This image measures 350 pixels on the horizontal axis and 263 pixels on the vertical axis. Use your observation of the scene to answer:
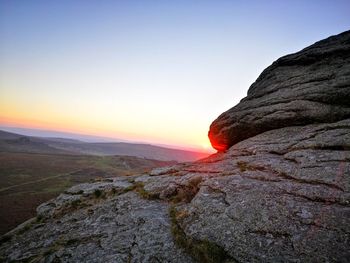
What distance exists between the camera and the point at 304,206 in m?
7.50

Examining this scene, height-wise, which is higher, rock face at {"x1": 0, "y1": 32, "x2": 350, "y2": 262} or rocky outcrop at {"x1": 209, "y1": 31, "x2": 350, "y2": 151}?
rocky outcrop at {"x1": 209, "y1": 31, "x2": 350, "y2": 151}

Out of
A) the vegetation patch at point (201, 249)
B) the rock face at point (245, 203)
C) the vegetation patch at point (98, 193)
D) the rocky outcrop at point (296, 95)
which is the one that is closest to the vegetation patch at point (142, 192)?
the rock face at point (245, 203)

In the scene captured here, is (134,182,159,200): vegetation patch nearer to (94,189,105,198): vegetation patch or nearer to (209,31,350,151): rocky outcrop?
(94,189,105,198): vegetation patch

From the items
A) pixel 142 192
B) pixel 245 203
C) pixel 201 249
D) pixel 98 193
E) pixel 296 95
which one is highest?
pixel 296 95

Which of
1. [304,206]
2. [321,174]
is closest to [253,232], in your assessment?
[304,206]

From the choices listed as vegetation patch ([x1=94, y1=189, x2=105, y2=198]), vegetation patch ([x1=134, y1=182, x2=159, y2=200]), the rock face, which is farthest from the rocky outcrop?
vegetation patch ([x1=94, y1=189, x2=105, y2=198])

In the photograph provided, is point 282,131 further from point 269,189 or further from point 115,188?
point 115,188

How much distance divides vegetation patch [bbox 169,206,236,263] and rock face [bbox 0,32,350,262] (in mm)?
29

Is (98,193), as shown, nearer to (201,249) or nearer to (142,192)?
(142,192)

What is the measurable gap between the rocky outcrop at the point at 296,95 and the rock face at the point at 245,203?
7 centimetres

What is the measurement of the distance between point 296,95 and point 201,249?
1099cm

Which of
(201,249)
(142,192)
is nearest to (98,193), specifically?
(142,192)

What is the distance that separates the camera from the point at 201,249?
7086 mm

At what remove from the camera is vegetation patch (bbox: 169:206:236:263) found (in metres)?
6.64
